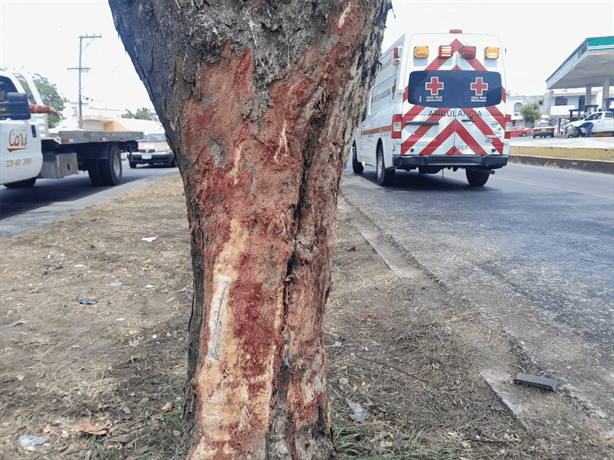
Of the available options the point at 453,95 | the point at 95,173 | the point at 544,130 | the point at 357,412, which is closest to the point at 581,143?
the point at 544,130

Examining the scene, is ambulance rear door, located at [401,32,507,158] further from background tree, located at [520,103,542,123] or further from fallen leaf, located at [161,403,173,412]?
background tree, located at [520,103,542,123]

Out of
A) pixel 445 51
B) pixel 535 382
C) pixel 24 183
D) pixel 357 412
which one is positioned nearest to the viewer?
pixel 357 412

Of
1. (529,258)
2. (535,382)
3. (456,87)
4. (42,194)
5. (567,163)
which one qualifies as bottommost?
(535,382)

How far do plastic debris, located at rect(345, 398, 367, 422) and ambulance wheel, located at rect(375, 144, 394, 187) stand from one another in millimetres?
8935

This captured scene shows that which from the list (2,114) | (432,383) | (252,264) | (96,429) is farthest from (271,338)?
(2,114)

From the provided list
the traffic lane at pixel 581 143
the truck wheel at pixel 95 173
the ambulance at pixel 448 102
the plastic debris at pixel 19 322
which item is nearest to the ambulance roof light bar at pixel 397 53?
the ambulance at pixel 448 102

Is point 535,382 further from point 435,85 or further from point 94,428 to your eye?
point 435,85

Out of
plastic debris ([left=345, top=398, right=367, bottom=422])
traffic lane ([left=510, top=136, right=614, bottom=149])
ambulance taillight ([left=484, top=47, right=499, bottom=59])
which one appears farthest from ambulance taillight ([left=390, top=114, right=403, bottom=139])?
traffic lane ([left=510, top=136, right=614, bottom=149])

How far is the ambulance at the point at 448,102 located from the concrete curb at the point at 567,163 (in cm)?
690

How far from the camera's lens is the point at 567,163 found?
57.1 ft

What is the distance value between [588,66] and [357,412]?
1651 inches

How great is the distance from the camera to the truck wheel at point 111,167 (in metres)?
12.3

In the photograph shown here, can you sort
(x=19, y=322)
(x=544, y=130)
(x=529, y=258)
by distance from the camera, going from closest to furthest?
(x=19, y=322) → (x=529, y=258) → (x=544, y=130)

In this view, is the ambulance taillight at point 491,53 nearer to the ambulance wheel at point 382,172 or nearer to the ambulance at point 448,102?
the ambulance at point 448,102
